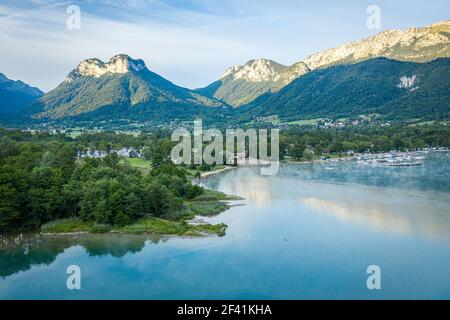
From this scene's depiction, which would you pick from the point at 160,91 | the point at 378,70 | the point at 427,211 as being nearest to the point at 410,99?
the point at 378,70

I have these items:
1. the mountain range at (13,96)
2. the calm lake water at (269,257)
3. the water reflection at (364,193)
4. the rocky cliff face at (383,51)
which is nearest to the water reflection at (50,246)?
the calm lake water at (269,257)

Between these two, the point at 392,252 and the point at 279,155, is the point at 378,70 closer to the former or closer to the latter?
the point at 279,155

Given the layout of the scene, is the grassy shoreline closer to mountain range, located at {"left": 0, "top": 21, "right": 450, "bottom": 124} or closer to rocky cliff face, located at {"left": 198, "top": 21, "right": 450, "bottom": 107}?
mountain range, located at {"left": 0, "top": 21, "right": 450, "bottom": 124}

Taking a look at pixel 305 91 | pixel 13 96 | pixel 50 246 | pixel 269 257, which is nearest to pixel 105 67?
pixel 13 96

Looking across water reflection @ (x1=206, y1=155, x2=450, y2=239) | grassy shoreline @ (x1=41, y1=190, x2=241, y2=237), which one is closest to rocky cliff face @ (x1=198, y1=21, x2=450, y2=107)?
water reflection @ (x1=206, y1=155, x2=450, y2=239)

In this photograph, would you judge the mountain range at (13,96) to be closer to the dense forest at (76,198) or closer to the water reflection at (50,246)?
the dense forest at (76,198)

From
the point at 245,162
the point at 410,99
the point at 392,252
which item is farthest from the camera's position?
the point at 410,99
